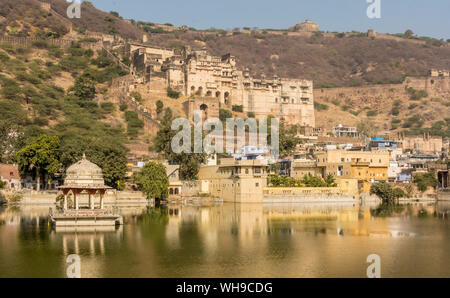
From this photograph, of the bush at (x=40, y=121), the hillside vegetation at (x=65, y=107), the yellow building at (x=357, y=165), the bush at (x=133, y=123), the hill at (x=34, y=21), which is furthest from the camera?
the hill at (x=34, y=21)

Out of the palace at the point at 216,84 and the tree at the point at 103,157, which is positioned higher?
the palace at the point at 216,84

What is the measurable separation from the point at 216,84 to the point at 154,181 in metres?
34.9

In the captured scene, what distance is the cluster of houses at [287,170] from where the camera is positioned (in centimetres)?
5397

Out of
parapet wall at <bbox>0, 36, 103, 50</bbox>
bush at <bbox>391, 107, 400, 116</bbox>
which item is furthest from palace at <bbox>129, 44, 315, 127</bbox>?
bush at <bbox>391, 107, 400, 116</bbox>

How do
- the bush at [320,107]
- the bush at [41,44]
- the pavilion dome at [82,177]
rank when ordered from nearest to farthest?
the pavilion dome at [82,177] → the bush at [41,44] → the bush at [320,107]

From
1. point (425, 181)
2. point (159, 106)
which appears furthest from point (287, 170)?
point (159, 106)

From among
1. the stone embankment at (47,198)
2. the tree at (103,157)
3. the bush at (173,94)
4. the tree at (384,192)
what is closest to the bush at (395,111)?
A: the bush at (173,94)

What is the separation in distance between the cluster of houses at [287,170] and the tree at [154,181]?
3.68 metres

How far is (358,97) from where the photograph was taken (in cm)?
13000

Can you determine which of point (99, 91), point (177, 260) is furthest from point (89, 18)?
point (177, 260)

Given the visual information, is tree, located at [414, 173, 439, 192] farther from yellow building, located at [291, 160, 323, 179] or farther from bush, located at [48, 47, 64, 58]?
bush, located at [48, 47, 64, 58]

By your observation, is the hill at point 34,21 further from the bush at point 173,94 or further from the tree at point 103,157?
the tree at point 103,157

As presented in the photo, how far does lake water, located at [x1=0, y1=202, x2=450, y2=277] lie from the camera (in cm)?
2323
